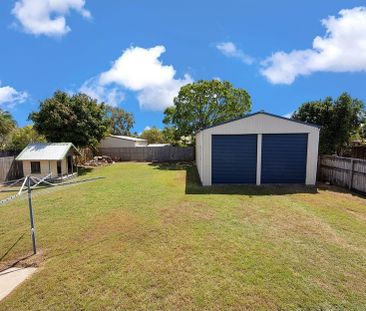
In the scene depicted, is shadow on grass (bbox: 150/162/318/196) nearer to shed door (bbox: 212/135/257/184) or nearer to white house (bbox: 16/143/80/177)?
shed door (bbox: 212/135/257/184)

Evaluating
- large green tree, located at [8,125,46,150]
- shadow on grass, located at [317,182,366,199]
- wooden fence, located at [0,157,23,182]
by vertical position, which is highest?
large green tree, located at [8,125,46,150]

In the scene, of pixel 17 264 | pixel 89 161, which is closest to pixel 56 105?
pixel 89 161

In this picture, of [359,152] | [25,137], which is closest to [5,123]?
[25,137]

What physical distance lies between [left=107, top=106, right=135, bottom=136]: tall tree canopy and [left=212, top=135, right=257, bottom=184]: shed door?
3899 centimetres

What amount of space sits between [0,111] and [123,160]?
1173 centimetres

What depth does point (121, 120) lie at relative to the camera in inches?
1906

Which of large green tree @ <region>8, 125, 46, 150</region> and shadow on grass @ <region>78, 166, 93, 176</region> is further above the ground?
large green tree @ <region>8, 125, 46, 150</region>

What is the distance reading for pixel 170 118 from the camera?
82.2ft

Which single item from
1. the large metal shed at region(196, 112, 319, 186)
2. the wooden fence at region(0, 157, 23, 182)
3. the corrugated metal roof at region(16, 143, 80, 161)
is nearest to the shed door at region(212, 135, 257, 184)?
the large metal shed at region(196, 112, 319, 186)

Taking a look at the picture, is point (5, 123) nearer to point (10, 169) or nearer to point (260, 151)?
point (10, 169)

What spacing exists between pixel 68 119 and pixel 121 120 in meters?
31.5

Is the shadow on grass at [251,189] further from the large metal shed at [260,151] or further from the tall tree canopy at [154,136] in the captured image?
the tall tree canopy at [154,136]

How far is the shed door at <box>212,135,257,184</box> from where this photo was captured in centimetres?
1145

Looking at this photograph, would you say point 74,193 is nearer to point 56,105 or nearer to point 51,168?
point 51,168
